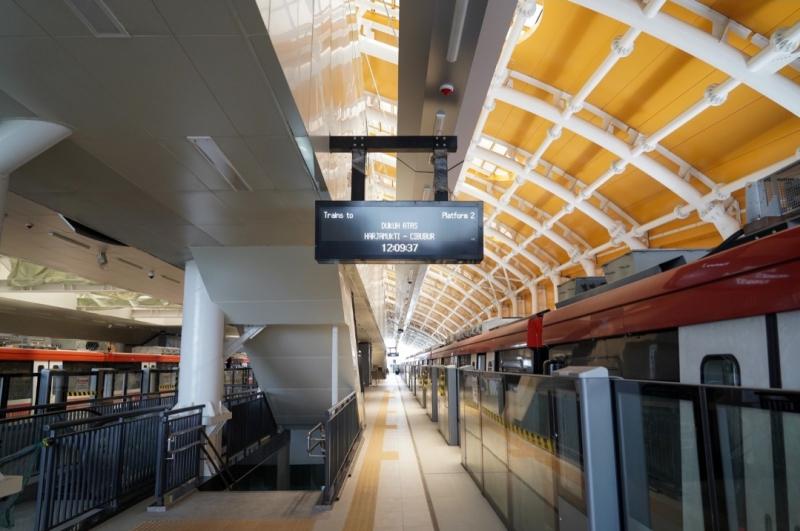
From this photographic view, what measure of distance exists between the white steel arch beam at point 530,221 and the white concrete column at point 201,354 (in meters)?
12.2

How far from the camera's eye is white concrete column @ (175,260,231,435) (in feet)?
27.6

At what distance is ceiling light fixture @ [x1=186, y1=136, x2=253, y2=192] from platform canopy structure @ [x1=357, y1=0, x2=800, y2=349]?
121 inches

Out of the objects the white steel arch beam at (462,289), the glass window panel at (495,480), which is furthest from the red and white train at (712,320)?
the white steel arch beam at (462,289)

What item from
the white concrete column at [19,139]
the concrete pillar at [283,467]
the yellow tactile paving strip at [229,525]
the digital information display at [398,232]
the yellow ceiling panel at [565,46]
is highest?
the yellow ceiling panel at [565,46]

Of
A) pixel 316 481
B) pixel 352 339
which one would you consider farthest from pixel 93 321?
pixel 352 339

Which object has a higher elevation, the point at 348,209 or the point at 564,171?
the point at 564,171

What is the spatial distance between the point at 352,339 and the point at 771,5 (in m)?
10.1

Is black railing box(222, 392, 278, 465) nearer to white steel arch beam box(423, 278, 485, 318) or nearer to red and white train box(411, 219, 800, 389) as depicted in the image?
red and white train box(411, 219, 800, 389)

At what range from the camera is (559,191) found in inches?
659

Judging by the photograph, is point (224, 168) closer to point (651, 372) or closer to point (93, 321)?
point (651, 372)

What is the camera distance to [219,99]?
12.4ft

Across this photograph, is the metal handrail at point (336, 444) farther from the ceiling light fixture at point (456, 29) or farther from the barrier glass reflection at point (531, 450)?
the ceiling light fixture at point (456, 29)

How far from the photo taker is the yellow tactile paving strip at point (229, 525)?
5.61m

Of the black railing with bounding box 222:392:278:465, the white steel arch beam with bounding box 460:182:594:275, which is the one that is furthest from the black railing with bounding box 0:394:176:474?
the white steel arch beam with bounding box 460:182:594:275
